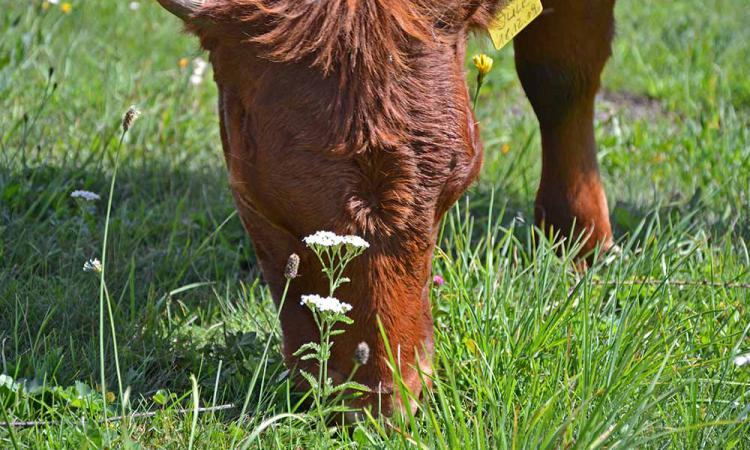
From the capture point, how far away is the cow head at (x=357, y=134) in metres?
2.36

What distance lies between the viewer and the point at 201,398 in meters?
2.77

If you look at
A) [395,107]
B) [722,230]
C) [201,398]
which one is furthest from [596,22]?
[201,398]

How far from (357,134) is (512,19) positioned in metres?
0.80

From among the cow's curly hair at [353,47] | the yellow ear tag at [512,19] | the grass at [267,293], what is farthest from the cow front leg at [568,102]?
the cow's curly hair at [353,47]

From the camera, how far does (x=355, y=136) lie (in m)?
2.33

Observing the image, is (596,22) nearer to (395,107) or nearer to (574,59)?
(574,59)

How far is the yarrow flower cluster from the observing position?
2188mm

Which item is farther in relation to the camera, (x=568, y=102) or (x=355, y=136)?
(x=568, y=102)

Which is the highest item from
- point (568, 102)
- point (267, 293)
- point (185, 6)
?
point (185, 6)

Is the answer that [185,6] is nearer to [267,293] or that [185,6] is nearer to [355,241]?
[355,241]

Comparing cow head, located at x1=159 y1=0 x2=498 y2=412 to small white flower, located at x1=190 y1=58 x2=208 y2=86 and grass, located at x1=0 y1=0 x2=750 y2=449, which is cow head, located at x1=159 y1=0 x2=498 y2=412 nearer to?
grass, located at x1=0 y1=0 x2=750 y2=449

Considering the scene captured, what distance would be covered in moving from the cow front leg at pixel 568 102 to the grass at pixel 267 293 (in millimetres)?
184

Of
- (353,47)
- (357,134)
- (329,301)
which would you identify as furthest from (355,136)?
(329,301)

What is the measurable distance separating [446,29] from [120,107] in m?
2.80
